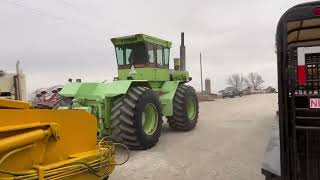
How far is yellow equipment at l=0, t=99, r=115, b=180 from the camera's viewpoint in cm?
393

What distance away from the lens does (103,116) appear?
30.2 ft

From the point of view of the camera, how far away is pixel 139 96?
9.25 m

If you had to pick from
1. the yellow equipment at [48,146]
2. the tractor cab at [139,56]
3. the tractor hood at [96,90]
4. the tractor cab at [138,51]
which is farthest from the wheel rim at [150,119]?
the yellow equipment at [48,146]

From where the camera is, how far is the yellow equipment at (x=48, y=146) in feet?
12.9

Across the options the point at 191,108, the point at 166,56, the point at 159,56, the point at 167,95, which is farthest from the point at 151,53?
the point at 191,108

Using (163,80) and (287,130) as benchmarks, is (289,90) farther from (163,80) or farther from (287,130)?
(163,80)

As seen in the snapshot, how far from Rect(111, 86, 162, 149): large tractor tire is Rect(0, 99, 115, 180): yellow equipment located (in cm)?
340

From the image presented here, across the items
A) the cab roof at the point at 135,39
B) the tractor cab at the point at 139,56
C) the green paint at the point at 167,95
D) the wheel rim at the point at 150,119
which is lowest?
the wheel rim at the point at 150,119

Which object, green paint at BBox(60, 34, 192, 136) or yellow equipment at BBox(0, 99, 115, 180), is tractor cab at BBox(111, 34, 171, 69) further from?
yellow equipment at BBox(0, 99, 115, 180)

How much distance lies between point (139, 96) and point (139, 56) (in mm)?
2488

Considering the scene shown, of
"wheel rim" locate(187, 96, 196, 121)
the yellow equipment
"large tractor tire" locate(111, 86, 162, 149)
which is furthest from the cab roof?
the yellow equipment

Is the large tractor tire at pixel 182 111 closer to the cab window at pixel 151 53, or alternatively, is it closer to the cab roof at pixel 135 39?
the cab window at pixel 151 53

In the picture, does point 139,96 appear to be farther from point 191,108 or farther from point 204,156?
point 191,108

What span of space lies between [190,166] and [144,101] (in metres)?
2.12
